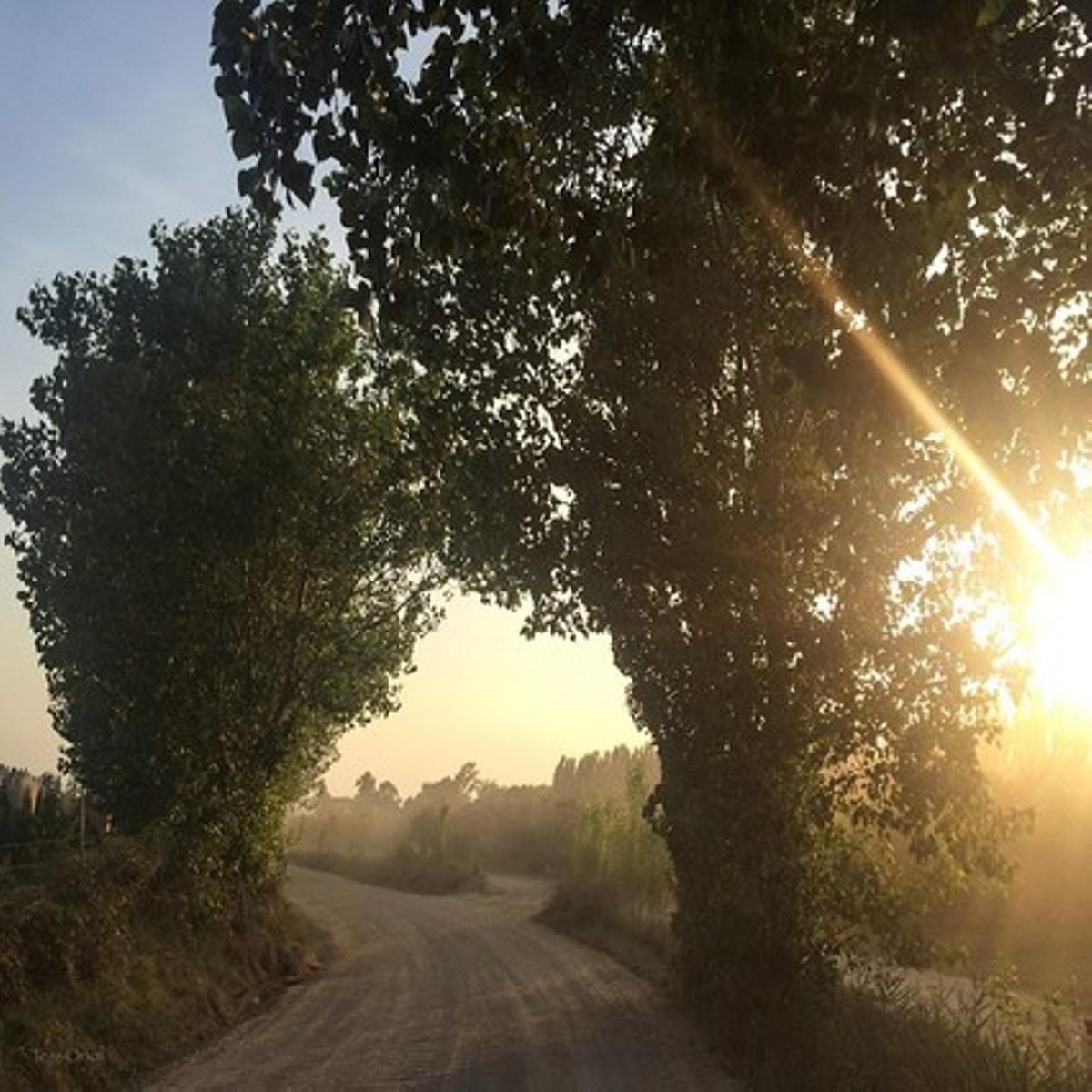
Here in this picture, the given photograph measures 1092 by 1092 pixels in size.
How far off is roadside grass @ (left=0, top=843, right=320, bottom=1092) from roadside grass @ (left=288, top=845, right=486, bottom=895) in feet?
84.5

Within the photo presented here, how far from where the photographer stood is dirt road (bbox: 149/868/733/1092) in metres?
13.1

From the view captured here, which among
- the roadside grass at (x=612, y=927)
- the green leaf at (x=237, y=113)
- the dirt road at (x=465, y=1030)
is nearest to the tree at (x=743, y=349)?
the green leaf at (x=237, y=113)

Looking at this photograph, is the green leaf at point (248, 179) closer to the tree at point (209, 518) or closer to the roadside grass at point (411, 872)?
the tree at point (209, 518)

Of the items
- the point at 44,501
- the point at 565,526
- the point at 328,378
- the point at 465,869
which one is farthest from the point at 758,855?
the point at 465,869

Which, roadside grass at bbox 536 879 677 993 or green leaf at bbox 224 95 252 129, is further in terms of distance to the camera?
roadside grass at bbox 536 879 677 993

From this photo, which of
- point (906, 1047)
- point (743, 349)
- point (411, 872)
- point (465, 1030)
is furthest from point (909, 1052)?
point (411, 872)

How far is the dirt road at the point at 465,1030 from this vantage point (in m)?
13.1

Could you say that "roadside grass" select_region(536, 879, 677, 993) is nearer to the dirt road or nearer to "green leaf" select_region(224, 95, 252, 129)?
the dirt road

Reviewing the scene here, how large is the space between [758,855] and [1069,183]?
1035cm

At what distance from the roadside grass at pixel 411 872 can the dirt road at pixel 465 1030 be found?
19.2 m

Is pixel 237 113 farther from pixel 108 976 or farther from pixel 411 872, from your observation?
pixel 411 872

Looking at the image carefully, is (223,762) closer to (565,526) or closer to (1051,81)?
(565,526)

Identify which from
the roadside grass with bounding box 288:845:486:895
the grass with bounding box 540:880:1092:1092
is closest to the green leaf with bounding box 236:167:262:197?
the grass with bounding box 540:880:1092:1092

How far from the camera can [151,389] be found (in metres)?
21.5
